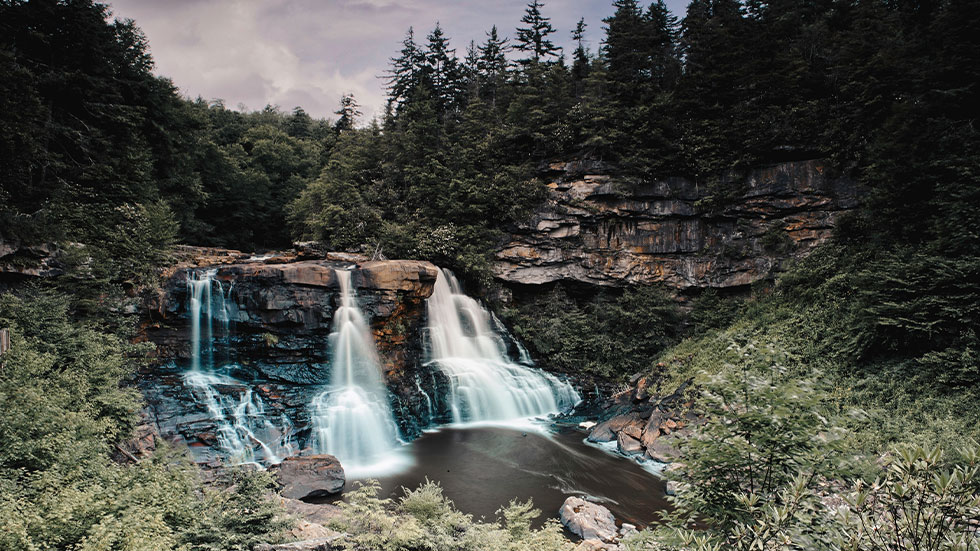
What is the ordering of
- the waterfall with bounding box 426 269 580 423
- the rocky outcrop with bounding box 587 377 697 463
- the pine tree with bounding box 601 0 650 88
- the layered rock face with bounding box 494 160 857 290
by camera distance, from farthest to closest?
the pine tree with bounding box 601 0 650 88, the layered rock face with bounding box 494 160 857 290, the waterfall with bounding box 426 269 580 423, the rocky outcrop with bounding box 587 377 697 463

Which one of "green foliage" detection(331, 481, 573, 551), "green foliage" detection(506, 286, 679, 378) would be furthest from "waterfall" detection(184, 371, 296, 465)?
"green foliage" detection(506, 286, 679, 378)

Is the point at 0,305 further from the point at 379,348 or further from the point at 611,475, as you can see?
the point at 611,475

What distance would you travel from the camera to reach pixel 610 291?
1973cm

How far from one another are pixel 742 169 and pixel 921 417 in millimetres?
11951

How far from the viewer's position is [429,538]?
602cm

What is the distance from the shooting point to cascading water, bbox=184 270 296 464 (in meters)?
11.0

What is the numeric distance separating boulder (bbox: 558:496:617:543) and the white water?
4896 mm

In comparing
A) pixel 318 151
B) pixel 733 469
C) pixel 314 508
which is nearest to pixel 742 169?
pixel 733 469

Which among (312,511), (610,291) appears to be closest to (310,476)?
(312,511)

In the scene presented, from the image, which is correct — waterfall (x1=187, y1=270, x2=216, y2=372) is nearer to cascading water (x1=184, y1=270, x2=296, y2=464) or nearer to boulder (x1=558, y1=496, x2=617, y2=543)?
cascading water (x1=184, y1=270, x2=296, y2=464)

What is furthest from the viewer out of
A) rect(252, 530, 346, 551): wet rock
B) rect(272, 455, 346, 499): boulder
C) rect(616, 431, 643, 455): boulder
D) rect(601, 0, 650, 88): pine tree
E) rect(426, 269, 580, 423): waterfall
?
rect(601, 0, 650, 88): pine tree

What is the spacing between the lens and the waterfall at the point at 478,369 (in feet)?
49.4

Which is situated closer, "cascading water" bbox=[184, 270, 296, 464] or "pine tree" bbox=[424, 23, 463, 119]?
"cascading water" bbox=[184, 270, 296, 464]

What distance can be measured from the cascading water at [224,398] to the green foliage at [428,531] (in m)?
4.89
